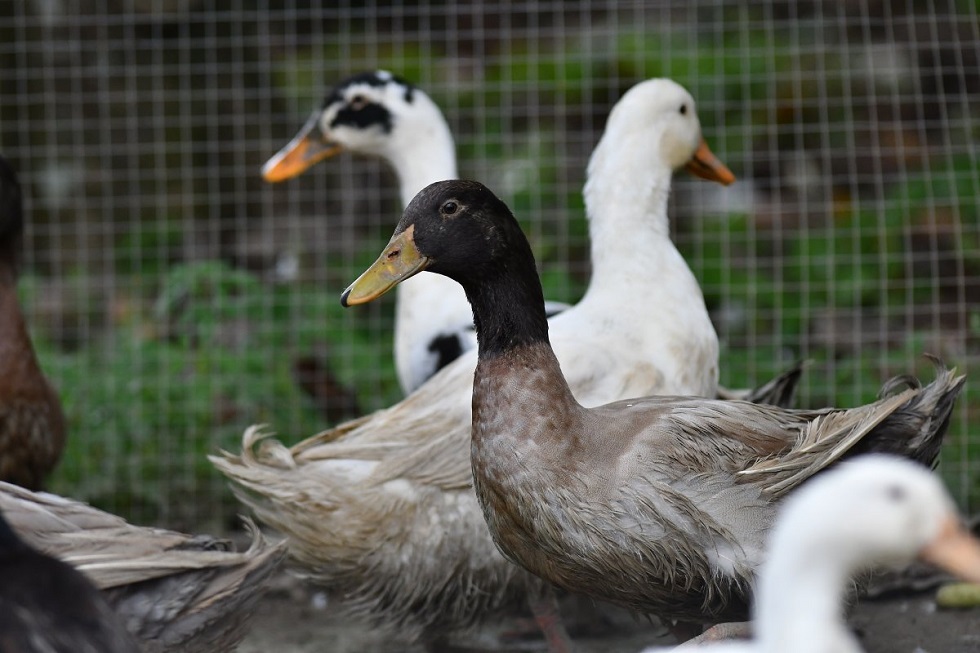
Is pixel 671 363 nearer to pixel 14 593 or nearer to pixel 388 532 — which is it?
pixel 388 532

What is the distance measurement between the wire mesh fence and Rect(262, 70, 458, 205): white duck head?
76 centimetres

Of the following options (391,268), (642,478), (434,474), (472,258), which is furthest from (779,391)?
(391,268)

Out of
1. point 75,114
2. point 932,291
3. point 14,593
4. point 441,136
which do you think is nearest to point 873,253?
point 932,291

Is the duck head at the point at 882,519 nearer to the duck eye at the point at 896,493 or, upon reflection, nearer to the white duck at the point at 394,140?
the duck eye at the point at 896,493

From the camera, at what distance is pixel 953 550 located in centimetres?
221

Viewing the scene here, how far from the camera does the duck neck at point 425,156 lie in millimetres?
5305

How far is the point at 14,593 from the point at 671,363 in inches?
86.0

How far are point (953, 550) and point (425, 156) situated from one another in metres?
→ 3.42

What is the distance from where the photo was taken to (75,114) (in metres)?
6.75

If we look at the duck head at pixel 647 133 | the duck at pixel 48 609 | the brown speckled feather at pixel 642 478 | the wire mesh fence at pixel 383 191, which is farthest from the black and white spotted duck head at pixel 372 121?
the duck at pixel 48 609

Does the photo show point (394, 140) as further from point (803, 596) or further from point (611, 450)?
point (803, 596)

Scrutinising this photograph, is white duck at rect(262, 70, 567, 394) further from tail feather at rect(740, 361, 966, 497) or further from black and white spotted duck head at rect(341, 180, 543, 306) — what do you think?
tail feather at rect(740, 361, 966, 497)

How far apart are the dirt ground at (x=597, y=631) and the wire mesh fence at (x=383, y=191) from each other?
3.41ft

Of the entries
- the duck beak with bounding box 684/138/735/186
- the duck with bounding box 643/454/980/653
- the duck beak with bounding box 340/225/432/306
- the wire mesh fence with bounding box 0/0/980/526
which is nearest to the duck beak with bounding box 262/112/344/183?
the wire mesh fence with bounding box 0/0/980/526
